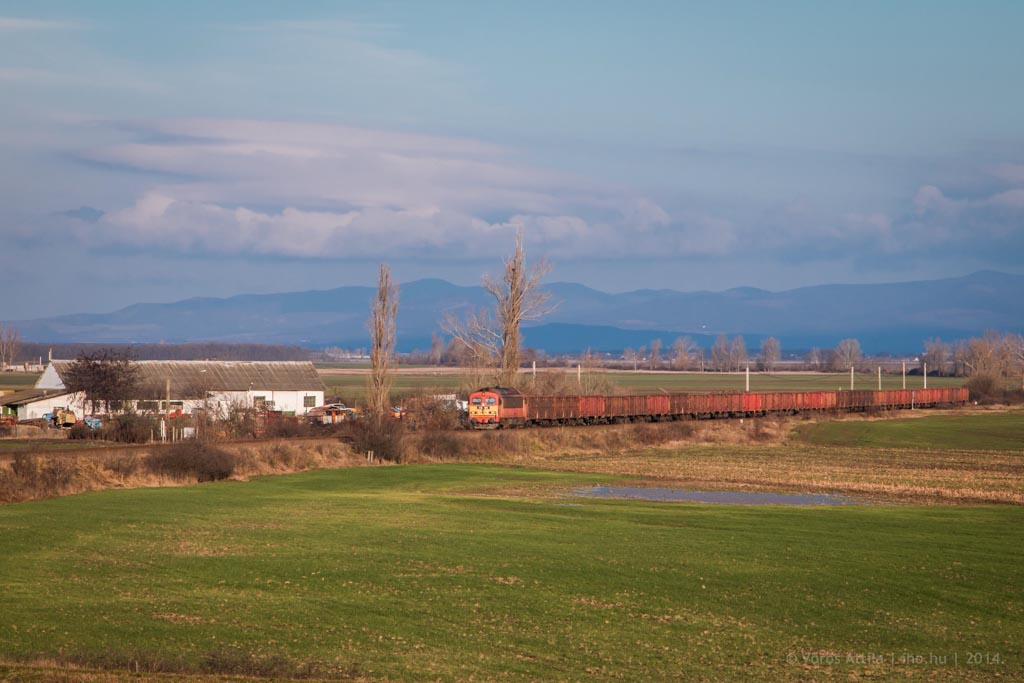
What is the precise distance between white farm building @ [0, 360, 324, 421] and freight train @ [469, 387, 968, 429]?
15.8 metres

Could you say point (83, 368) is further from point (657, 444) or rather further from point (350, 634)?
point (350, 634)

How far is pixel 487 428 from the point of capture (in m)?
66.4

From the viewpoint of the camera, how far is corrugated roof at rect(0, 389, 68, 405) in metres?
76.8

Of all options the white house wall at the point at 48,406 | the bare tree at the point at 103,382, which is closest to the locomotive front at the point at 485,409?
the bare tree at the point at 103,382

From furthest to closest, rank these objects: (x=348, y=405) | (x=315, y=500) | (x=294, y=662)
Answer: (x=348, y=405), (x=315, y=500), (x=294, y=662)

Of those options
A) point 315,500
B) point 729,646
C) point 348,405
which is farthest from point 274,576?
point 348,405

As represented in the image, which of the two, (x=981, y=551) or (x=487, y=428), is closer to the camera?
(x=981, y=551)

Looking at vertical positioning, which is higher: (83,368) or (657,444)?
(83,368)

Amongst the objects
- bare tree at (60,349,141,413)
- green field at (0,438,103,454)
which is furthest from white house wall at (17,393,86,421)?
green field at (0,438,103,454)

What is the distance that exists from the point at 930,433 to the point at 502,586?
67624mm

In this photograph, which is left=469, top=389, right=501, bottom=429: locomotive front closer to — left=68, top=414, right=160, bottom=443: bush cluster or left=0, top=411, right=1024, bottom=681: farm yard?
left=68, top=414, right=160, bottom=443: bush cluster

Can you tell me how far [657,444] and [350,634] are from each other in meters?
55.1

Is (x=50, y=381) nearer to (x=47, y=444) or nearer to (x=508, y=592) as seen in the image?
(x=47, y=444)

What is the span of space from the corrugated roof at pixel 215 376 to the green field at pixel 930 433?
4000 centimetres
